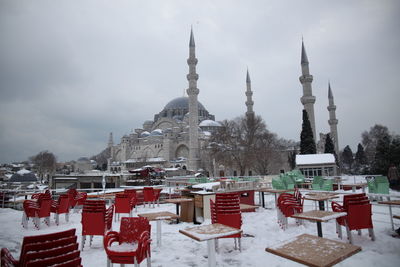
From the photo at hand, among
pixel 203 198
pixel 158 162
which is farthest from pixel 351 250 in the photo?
pixel 158 162

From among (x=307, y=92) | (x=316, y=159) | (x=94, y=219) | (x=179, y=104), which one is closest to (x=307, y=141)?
(x=316, y=159)

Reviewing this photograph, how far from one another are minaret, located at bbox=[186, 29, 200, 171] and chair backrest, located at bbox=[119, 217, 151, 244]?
38553 mm

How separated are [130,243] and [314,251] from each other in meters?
2.45

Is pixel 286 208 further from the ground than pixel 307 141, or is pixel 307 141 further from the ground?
pixel 307 141

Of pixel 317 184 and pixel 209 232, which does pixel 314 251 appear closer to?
pixel 209 232

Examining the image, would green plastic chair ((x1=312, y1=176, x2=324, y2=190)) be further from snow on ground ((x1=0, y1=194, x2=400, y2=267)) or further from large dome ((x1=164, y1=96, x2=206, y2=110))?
large dome ((x1=164, y1=96, x2=206, y2=110))

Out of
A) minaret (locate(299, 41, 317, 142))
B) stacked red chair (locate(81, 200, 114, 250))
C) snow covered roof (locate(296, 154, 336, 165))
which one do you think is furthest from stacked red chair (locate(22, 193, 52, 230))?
minaret (locate(299, 41, 317, 142))

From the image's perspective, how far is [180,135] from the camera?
62.0 m

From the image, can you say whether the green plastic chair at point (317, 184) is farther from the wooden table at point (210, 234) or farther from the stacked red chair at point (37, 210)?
the stacked red chair at point (37, 210)

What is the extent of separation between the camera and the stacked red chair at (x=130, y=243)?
3.06m

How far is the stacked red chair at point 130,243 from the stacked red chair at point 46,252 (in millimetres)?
530

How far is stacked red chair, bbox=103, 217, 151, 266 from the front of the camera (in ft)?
10.0

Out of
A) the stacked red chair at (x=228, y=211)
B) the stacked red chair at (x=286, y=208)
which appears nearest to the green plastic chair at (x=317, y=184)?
the stacked red chair at (x=286, y=208)

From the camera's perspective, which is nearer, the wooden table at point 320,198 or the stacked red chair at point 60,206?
the wooden table at point 320,198
